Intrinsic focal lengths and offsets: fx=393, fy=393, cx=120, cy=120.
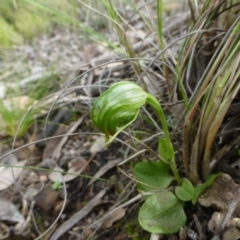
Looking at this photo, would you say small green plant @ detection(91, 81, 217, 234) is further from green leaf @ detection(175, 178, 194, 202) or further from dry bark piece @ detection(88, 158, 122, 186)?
dry bark piece @ detection(88, 158, 122, 186)

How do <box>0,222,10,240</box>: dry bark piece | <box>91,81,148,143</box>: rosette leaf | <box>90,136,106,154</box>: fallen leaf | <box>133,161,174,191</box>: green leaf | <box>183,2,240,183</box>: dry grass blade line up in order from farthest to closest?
<box>90,136,106,154</box>: fallen leaf → <box>0,222,10,240</box>: dry bark piece → <box>133,161,174,191</box>: green leaf → <box>183,2,240,183</box>: dry grass blade → <box>91,81,148,143</box>: rosette leaf

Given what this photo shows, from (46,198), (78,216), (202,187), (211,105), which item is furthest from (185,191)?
(46,198)

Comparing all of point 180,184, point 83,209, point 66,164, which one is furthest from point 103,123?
point 66,164

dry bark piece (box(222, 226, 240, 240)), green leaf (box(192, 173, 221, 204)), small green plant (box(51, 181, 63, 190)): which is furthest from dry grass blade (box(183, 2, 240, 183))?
small green plant (box(51, 181, 63, 190))

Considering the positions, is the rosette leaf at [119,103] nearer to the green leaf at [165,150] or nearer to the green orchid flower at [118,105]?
the green orchid flower at [118,105]

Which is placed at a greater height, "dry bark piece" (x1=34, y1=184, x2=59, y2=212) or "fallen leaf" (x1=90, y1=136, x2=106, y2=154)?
"fallen leaf" (x1=90, y1=136, x2=106, y2=154)

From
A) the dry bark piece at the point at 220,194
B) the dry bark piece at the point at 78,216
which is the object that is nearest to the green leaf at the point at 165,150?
the dry bark piece at the point at 220,194

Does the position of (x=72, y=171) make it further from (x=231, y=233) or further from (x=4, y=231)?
(x=231, y=233)

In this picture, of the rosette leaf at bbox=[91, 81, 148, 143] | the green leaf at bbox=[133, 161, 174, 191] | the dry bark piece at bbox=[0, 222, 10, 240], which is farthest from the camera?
the dry bark piece at bbox=[0, 222, 10, 240]
